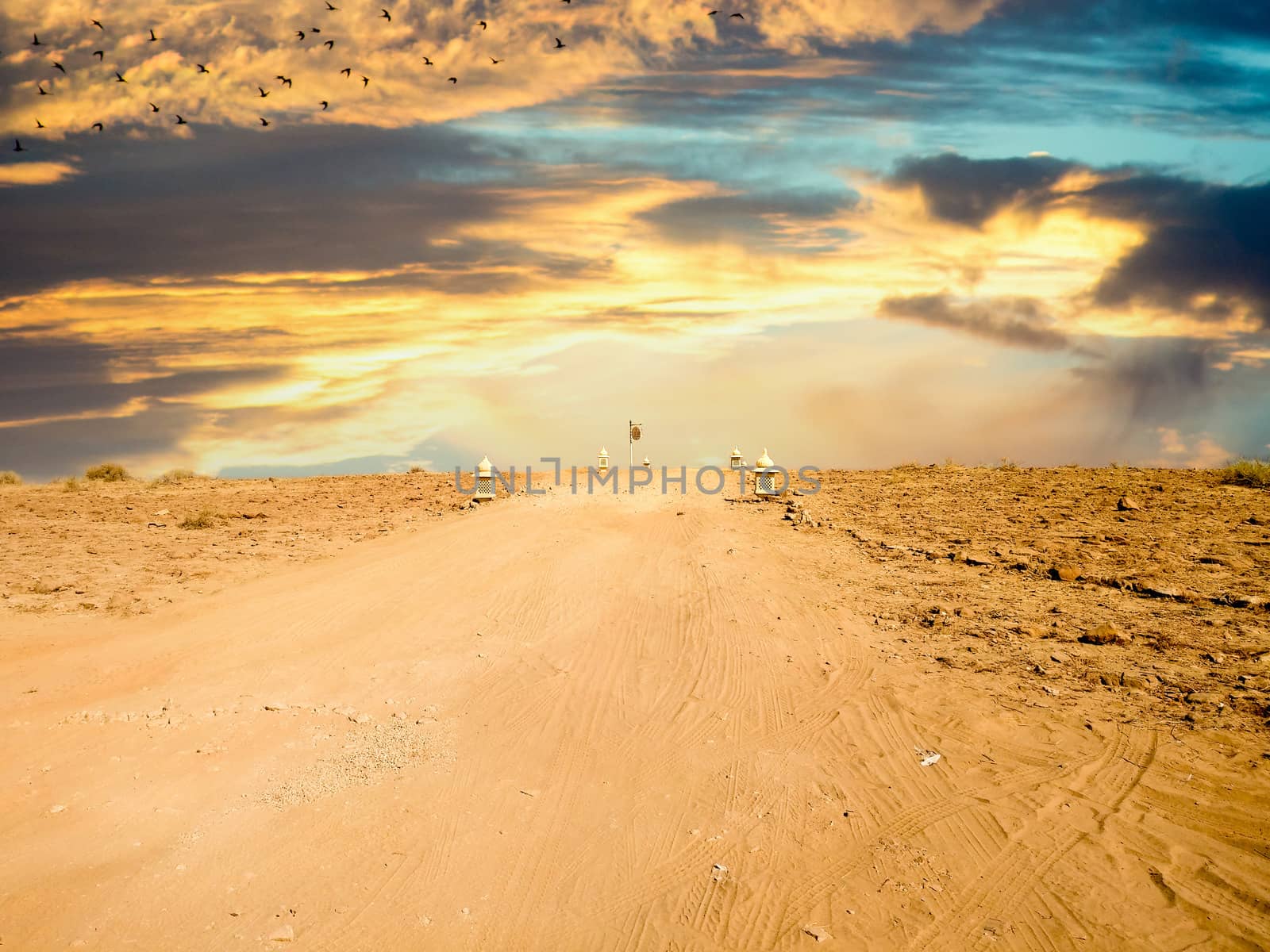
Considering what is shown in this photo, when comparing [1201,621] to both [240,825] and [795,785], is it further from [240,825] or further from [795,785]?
[240,825]

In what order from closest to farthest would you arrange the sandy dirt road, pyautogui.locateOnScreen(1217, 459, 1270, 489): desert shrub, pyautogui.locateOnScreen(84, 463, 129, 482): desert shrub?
1. the sandy dirt road
2. pyautogui.locateOnScreen(1217, 459, 1270, 489): desert shrub
3. pyautogui.locateOnScreen(84, 463, 129, 482): desert shrub

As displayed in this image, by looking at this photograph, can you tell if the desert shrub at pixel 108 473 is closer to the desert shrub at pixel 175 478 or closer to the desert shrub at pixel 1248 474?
the desert shrub at pixel 175 478

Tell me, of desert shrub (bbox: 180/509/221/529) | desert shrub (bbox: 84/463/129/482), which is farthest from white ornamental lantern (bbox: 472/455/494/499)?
desert shrub (bbox: 84/463/129/482)

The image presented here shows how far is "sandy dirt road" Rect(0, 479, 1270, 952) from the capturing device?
16.5 feet

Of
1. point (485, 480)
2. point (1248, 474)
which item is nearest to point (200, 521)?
point (485, 480)

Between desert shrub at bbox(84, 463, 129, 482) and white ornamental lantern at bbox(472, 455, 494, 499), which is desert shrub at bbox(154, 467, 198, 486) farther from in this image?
white ornamental lantern at bbox(472, 455, 494, 499)

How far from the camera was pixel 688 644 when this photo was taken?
386 inches

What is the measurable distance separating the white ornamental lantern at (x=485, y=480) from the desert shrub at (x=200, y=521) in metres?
5.93

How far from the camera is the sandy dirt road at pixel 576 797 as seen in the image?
5.04 m

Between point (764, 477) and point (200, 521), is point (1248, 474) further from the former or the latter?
point (200, 521)

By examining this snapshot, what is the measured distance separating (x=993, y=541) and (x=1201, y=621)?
4238 mm

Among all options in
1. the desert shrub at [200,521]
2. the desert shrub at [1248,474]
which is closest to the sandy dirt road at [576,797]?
the desert shrub at [200,521]

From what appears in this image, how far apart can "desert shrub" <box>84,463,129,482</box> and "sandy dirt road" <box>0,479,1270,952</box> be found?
19.1 m

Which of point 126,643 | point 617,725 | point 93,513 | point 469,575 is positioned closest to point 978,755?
point 617,725
